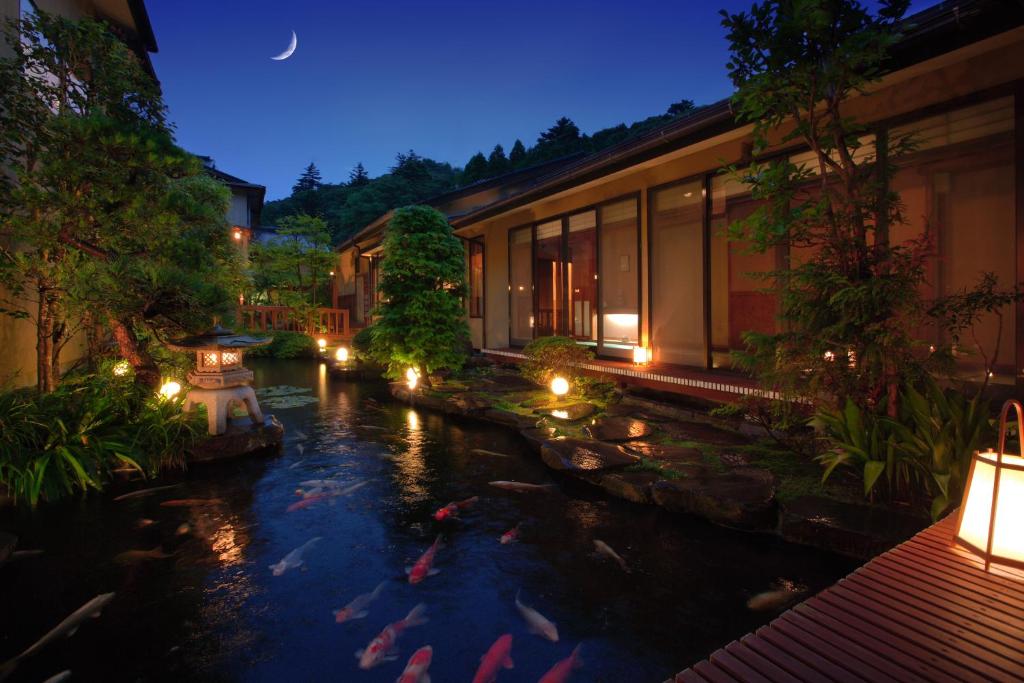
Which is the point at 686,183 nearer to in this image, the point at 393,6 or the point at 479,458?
the point at 479,458

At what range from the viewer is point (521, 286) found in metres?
13.6

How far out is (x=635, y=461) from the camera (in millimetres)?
5863

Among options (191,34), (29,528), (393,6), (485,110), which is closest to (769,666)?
(29,528)

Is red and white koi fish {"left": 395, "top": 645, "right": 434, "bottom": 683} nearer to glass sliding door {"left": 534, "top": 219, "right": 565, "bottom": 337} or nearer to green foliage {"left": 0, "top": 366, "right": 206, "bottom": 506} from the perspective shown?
green foliage {"left": 0, "top": 366, "right": 206, "bottom": 506}

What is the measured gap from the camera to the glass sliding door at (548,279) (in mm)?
12281

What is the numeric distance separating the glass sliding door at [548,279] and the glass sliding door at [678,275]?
2.92 m

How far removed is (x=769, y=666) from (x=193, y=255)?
7.26 metres

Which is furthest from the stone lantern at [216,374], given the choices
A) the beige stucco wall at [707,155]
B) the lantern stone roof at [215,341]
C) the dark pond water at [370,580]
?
the beige stucco wall at [707,155]

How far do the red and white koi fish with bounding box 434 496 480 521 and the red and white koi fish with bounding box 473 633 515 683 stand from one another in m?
1.96

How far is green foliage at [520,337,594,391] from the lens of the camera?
371 inches

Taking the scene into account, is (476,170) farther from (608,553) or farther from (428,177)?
(608,553)

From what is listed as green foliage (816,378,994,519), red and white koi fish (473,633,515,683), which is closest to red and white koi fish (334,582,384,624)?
red and white koi fish (473,633,515,683)

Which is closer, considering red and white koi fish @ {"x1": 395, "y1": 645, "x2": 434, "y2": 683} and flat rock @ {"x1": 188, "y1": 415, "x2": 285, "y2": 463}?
red and white koi fish @ {"x1": 395, "y1": 645, "x2": 434, "y2": 683}

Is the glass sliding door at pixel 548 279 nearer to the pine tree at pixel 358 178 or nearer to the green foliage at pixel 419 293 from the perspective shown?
the green foliage at pixel 419 293
